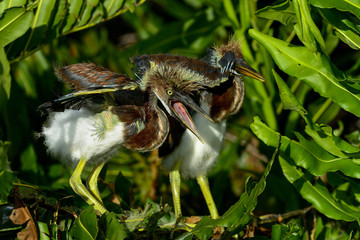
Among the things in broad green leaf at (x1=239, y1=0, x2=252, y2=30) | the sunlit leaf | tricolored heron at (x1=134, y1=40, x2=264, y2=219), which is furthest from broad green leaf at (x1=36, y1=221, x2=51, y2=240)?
broad green leaf at (x1=239, y1=0, x2=252, y2=30)

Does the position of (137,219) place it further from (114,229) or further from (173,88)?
(173,88)

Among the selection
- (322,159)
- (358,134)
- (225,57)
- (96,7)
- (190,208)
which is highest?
(96,7)

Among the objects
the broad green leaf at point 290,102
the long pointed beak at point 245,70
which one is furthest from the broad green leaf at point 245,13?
the broad green leaf at point 290,102

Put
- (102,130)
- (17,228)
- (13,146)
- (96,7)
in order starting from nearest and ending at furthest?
(17,228)
(102,130)
(96,7)
(13,146)

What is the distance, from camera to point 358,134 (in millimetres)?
2891

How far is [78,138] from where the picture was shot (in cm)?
256

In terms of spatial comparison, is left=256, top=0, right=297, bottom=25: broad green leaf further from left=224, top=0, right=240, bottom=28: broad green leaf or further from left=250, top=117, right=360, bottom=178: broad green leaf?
left=224, top=0, right=240, bottom=28: broad green leaf

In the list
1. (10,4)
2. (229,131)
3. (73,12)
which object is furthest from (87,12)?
(229,131)

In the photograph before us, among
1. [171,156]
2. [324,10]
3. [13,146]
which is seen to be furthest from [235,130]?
[324,10]

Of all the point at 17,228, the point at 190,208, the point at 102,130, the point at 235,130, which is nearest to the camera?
the point at 17,228

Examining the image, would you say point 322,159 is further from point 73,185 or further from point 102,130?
point 73,185

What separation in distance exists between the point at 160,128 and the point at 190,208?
50.9 inches

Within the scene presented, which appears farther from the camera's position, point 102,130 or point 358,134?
point 358,134

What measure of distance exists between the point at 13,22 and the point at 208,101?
92 cm
